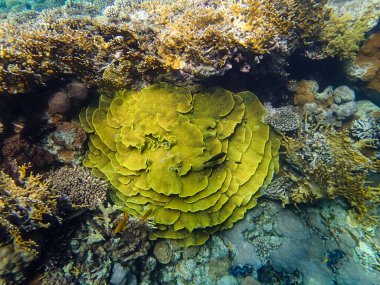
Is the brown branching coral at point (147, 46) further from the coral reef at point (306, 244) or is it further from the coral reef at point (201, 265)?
the coral reef at point (201, 265)

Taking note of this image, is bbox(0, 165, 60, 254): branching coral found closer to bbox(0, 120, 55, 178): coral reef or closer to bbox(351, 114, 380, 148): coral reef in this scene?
bbox(0, 120, 55, 178): coral reef

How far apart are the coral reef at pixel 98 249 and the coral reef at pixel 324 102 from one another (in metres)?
4.33

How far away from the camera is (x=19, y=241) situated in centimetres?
310

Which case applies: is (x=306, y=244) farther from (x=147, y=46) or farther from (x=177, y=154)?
(x=147, y=46)

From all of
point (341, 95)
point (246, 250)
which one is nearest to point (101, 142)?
point (246, 250)

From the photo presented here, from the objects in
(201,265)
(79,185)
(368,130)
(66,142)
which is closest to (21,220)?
(79,185)

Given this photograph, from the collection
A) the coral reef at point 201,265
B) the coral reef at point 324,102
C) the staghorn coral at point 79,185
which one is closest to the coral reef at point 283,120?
the coral reef at point 324,102

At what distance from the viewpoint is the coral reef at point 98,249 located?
3847mm

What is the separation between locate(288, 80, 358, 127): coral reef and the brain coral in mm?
1505

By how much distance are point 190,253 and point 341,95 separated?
193 inches

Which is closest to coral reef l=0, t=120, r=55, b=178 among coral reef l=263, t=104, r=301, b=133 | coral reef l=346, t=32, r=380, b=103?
coral reef l=263, t=104, r=301, b=133

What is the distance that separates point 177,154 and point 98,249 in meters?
2.18

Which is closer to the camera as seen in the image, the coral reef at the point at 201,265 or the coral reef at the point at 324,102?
the coral reef at the point at 201,265

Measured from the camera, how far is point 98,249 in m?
4.28
